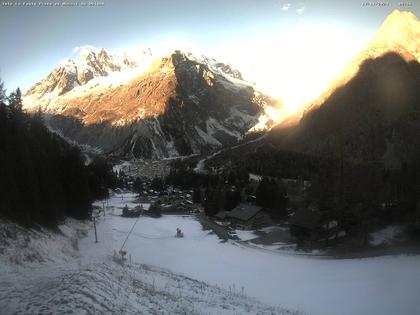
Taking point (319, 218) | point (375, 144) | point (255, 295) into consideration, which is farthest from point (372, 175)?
point (375, 144)

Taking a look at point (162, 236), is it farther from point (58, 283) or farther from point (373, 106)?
point (373, 106)

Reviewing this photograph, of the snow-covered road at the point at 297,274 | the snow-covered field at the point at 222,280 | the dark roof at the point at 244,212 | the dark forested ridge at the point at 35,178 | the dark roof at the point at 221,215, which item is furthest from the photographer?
the dark roof at the point at 221,215

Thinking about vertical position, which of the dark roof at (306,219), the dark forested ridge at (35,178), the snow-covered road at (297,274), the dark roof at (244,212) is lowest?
the snow-covered road at (297,274)

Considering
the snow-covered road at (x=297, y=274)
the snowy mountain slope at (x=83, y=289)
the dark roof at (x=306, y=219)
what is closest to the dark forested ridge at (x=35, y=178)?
the snowy mountain slope at (x=83, y=289)

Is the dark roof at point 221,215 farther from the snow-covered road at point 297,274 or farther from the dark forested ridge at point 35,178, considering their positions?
the dark forested ridge at point 35,178

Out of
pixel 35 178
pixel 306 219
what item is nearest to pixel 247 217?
pixel 306 219

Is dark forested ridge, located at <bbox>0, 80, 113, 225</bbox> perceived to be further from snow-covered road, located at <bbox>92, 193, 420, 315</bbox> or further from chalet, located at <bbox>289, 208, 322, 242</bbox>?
chalet, located at <bbox>289, 208, 322, 242</bbox>
